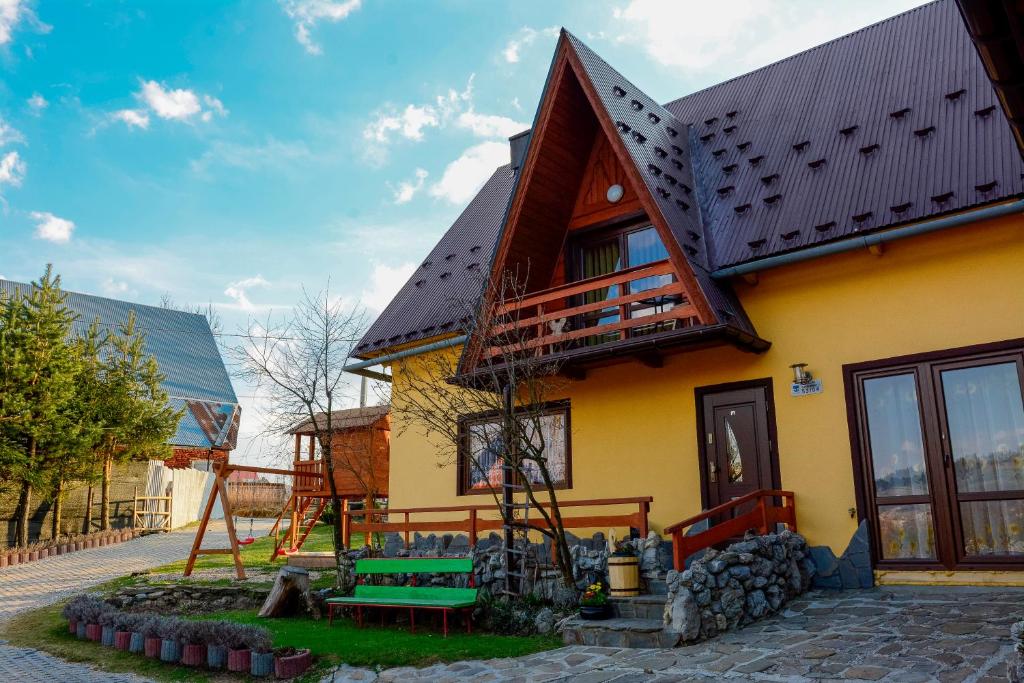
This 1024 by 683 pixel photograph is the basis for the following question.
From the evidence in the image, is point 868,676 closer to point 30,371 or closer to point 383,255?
point 383,255

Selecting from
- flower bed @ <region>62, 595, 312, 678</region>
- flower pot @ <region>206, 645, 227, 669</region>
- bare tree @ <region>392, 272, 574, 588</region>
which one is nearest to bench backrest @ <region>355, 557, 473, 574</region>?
bare tree @ <region>392, 272, 574, 588</region>

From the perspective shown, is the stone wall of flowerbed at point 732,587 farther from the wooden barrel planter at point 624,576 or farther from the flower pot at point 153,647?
the flower pot at point 153,647

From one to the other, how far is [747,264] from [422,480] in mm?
7256

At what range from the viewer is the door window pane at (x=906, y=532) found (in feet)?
30.4

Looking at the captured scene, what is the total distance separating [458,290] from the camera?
15062mm

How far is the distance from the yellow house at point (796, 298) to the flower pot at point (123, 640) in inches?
194

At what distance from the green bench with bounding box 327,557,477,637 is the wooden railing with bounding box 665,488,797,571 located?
2776 millimetres

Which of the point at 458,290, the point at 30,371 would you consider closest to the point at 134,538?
the point at 30,371

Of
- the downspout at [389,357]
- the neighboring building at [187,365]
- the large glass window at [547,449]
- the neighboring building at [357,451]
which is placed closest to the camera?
the large glass window at [547,449]

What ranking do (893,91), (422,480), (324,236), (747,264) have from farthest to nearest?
(324,236)
(422,480)
(893,91)
(747,264)

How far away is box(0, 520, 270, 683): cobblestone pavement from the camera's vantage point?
8.90 metres

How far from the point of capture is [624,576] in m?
9.23

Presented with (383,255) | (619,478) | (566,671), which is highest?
(383,255)

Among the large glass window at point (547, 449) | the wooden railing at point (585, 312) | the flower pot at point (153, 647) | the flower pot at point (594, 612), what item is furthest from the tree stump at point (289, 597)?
the flower pot at point (594, 612)
